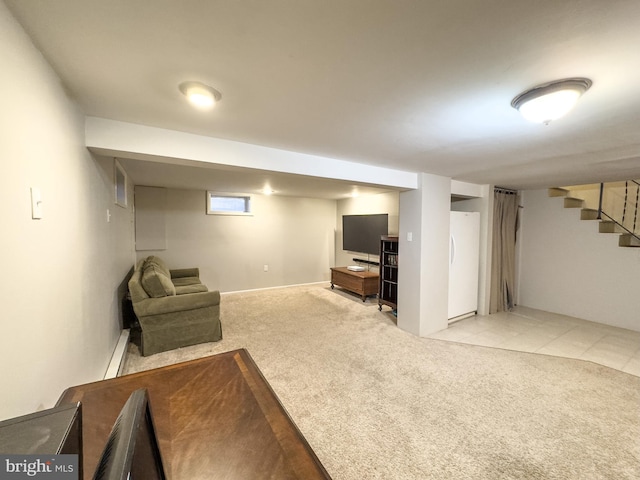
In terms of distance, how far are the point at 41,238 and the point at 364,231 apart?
507 cm

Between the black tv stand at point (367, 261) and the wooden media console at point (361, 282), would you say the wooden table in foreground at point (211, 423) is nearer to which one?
the wooden media console at point (361, 282)

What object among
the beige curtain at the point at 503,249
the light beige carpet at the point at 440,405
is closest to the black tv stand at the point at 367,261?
the beige curtain at the point at 503,249

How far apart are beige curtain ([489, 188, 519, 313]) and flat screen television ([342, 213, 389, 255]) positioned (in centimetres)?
182

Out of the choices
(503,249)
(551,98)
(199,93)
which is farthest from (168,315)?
(503,249)

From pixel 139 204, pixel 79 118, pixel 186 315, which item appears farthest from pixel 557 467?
pixel 139 204

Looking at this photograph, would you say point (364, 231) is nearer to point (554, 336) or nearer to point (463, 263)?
point (463, 263)

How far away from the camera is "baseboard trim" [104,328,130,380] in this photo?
2.32m

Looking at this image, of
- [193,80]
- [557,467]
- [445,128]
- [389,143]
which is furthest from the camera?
[389,143]

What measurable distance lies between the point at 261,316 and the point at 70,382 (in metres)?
2.95

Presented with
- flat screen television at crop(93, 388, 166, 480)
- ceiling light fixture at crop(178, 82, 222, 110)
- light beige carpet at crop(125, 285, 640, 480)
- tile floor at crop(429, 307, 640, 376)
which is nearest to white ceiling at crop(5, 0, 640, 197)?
ceiling light fixture at crop(178, 82, 222, 110)

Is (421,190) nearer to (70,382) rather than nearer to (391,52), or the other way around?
(391,52)

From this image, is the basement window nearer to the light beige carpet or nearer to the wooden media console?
the wooden media console

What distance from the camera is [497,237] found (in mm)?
4465

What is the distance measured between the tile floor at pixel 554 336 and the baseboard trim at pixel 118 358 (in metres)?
3.50
